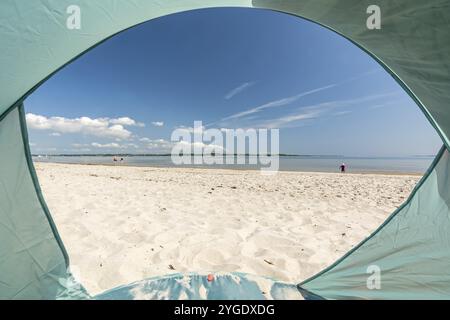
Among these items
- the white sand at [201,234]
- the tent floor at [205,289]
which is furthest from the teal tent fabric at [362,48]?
the white sand at [201,234]

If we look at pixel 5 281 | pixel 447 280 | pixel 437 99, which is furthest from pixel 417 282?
pixel 5 281

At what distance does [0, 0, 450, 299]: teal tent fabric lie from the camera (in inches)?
42.5

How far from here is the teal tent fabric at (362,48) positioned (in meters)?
1.08

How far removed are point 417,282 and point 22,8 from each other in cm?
288

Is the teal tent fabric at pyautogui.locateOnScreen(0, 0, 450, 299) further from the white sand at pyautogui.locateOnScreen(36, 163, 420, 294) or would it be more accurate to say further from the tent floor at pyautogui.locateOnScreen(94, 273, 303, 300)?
the white sand at pyautogui.locateOnScreen(36, 163, 420, 294)

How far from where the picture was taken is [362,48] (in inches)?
53.4

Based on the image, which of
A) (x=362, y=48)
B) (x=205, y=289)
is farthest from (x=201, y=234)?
(x=362, y=48)

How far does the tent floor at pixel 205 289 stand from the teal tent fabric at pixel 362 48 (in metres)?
0.23

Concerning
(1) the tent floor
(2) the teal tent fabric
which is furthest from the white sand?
(2) the teal tent fabric

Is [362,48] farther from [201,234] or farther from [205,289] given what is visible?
[201,234]
